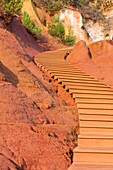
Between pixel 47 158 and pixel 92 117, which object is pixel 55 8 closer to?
pixel 92 117

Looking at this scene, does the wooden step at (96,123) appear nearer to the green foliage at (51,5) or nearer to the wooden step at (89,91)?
the wooden step at (89,91)

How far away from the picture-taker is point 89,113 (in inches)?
250

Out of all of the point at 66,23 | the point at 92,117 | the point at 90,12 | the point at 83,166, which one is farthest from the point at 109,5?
the point at 83,166

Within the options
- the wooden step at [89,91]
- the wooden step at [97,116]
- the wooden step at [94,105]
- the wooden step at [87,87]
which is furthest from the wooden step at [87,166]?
the wooden step at [87,87]

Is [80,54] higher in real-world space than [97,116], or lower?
higher

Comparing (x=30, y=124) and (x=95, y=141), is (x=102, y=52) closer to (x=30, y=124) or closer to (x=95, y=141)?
(x=95, y=141)

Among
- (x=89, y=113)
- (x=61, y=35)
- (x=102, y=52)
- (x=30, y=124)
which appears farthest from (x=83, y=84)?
(x=61, y=35)

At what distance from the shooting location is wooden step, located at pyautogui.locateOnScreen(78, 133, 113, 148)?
209 inches

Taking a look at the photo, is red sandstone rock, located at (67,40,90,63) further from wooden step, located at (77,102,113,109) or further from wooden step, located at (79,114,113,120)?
wooden step, located at (79,114,113,120)

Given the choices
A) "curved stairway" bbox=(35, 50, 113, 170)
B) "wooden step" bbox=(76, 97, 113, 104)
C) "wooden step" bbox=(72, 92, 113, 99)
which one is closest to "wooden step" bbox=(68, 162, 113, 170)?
"curved stairway" bbox=(35, 50, 113, 170)

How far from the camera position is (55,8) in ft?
76.2

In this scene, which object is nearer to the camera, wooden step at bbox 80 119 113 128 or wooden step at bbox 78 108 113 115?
wooden step at bbox 80 119 113 128

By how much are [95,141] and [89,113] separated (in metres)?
1.04

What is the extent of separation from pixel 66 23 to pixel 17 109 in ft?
61.7
